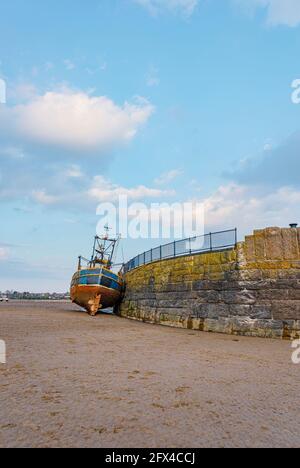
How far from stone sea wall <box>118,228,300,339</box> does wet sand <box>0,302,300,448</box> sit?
3105 mm

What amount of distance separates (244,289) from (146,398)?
832cm

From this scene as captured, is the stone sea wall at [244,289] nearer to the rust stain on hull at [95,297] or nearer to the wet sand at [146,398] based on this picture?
the wet sand at [146,398]

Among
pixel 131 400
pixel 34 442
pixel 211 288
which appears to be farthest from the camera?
pixel 211 288

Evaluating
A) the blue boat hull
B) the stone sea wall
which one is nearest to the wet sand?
the stone sea wall

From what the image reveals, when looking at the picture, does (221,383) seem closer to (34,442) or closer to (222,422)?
(222,422)

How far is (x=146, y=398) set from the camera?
4.45 metres

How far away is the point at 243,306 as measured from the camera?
39.2ft

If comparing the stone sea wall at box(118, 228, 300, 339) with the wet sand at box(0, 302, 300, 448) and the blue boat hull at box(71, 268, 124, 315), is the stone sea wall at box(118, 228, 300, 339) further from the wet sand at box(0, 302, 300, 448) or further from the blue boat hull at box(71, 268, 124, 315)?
the blue boat hull at box(71, 268, 124, 315)

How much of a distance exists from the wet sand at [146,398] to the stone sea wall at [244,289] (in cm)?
311

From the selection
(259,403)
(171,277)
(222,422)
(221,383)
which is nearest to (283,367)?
(221,383)

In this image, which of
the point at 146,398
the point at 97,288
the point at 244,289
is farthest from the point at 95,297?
the point at 146,398

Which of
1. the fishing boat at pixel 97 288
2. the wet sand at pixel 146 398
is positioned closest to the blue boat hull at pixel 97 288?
the fishing boat at pixel 97 288

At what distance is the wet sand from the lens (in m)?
3.23
